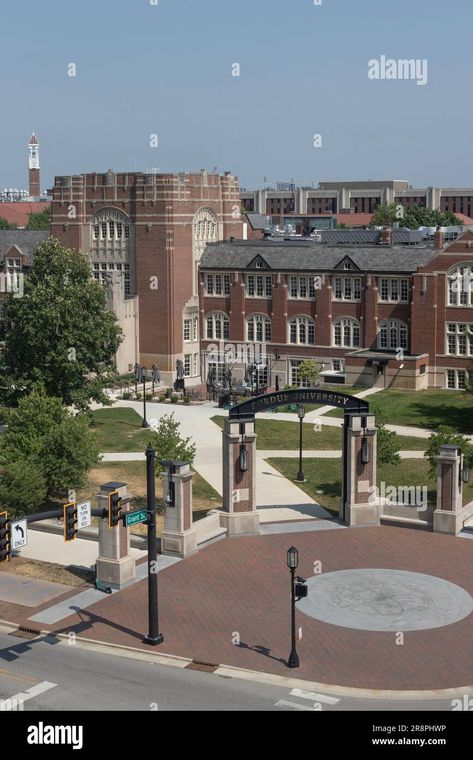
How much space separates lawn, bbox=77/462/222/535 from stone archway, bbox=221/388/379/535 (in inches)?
120

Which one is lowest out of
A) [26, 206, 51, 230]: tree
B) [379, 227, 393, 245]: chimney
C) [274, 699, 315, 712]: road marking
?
[274, 699, 315, 712]: road marking

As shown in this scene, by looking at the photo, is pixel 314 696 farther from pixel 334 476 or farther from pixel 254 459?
pixel 334 476

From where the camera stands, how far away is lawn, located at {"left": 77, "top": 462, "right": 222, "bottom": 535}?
40875 millimetres

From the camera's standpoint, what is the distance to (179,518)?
110 feet

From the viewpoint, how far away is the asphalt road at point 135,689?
23.4 metres

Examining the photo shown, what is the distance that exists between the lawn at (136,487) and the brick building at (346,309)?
23592mm

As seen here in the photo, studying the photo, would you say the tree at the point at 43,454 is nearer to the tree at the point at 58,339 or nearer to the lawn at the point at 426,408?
the tree at the point at 58,339

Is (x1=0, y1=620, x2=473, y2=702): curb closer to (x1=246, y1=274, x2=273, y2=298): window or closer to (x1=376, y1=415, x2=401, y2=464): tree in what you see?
(x1=376, y1=415, x2=401, y2=464): tree

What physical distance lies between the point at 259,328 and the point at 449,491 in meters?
38.7

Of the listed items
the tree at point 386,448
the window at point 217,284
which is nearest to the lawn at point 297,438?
the tree at point 386,448

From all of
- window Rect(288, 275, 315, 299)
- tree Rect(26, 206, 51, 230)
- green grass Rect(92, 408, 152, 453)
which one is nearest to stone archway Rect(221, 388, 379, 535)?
green grass Rect(92, 408, 152, 453)

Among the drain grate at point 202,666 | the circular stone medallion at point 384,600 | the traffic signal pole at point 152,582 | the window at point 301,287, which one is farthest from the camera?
the window at point 301,287

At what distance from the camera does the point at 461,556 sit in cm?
3384
